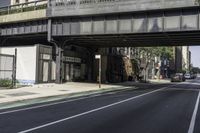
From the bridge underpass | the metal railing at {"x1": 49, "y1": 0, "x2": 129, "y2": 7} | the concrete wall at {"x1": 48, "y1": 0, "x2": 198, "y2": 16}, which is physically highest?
the metal railing at {"x1": 49, "y1": 0, "x2": 129, "y2": 7}

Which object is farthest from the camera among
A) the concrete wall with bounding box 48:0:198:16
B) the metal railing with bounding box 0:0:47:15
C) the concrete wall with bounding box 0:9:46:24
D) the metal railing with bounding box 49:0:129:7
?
the metal railing with bounding box 0:0:47:15

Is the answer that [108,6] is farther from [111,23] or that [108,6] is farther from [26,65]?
[26,65]

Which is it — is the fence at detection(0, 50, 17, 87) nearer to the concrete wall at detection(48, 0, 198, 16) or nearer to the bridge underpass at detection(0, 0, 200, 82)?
the bridge underpass at detection(0, 0, 200, 82)

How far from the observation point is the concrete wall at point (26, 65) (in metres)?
43.8

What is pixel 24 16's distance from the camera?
47969mm

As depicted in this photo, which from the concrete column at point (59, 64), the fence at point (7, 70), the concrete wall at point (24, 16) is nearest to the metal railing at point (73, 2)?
the concrete wall at point (24, 16)

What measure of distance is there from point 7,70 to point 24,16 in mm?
13515

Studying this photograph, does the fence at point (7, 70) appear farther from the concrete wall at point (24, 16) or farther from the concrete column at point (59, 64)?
the concrete wall at point (24, 16)

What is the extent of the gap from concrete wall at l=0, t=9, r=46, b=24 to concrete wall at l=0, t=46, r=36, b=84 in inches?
164

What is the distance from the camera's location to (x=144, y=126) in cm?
1275

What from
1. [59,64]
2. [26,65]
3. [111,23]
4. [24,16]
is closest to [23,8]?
[24,16]

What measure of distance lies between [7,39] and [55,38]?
12.9 m

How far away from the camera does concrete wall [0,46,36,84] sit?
43781 millimetres

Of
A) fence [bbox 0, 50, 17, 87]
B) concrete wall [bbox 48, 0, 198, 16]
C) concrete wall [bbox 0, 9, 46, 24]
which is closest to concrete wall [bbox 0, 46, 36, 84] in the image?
concrete wall [bbox 0, 9, 46, 24]
